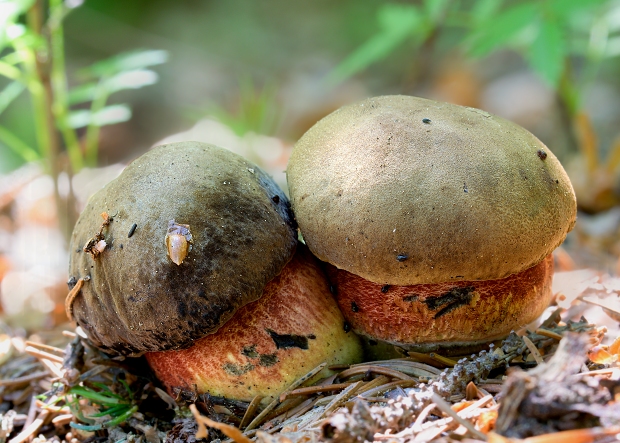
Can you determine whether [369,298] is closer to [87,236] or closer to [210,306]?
[210,306]

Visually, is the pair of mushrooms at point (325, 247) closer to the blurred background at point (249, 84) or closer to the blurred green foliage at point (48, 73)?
the blurred background at point (249, 84)

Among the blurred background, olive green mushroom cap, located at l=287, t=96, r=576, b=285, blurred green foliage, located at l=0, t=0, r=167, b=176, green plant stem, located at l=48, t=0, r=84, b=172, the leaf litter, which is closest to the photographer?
the leaf litter

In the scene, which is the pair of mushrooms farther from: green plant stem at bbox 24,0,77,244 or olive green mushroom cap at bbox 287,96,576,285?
green plant stem at bbox 24,0,77,244

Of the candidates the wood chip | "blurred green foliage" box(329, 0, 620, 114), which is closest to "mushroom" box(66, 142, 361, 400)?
the wood chip

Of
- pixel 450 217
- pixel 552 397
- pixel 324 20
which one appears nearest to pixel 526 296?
pixel 450 217

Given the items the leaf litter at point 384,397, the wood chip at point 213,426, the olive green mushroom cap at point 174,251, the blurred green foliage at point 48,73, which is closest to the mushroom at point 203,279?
the olive green mushroom cap at point 174,251

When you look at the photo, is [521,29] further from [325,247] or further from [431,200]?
[325,247]
